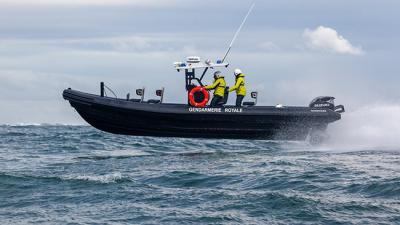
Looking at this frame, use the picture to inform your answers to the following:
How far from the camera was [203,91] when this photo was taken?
1852 centimetres

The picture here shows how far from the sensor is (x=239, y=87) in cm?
1850

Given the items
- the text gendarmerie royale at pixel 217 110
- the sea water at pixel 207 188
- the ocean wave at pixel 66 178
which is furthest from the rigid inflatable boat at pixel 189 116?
the ocean wave at pixel 66 178

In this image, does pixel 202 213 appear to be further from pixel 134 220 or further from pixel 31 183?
pixel 31 183

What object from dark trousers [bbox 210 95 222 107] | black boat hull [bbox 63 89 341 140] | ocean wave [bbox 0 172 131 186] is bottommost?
ocean wave [bbox 0 172 131 186]

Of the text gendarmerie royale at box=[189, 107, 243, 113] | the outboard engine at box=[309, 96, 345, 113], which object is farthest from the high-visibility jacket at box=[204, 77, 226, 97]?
the outboard engine at box=[309, 96, 345, 113]

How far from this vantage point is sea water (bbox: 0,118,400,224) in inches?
414

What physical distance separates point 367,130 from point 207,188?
9523mm

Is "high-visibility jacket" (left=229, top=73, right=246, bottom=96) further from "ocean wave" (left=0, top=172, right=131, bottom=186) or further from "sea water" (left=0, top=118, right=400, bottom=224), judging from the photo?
"ocean wave" (left=0, top=172, right=131, bottom=186)

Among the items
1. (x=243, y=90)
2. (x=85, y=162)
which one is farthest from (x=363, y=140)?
(x=85, y=162)

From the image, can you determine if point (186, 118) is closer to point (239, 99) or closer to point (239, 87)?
point (239, 99)

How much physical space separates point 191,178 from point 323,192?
2.92 m

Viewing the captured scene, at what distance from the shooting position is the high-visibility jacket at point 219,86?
59.6 feet

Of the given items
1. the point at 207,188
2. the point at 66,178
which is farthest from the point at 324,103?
the point at 66,178

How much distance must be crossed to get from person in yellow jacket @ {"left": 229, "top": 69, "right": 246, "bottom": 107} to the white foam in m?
2.98
